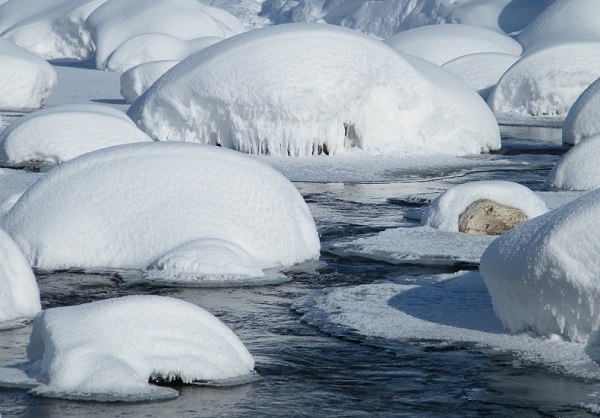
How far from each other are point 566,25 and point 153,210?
2268 centimetres

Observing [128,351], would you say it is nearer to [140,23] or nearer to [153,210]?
[153,210]

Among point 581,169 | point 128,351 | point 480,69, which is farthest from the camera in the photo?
point 480,69

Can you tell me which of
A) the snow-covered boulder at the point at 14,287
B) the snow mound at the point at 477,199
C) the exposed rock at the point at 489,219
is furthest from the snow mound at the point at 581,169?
the snow-covered boulder at the point at 14,287

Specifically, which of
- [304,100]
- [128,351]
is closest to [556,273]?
[128,351]

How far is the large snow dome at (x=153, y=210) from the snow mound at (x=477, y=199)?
150 centimetres

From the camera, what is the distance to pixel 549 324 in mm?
4508

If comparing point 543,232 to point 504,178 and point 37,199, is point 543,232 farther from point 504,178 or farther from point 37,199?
point 504,178

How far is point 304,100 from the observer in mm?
12344

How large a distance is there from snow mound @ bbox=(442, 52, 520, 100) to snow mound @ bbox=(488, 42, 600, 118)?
1.37m

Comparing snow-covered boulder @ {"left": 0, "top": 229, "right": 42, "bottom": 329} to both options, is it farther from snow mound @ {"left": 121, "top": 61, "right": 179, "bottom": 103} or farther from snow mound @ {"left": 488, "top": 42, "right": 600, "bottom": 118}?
snow mound @ {"left": 488, "top": 42, "right": 600, "bottom": 118}

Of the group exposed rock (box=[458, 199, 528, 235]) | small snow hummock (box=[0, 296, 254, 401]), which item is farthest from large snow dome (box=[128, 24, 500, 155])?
small snow hummock (box=[0, 296, 254, 401])

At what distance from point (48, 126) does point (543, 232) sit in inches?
310

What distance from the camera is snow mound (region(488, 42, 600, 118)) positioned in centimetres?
1981

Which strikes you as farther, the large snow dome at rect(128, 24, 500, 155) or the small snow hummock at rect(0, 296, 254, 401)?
the large snow dome at rect(128, 24, 500, 155)
